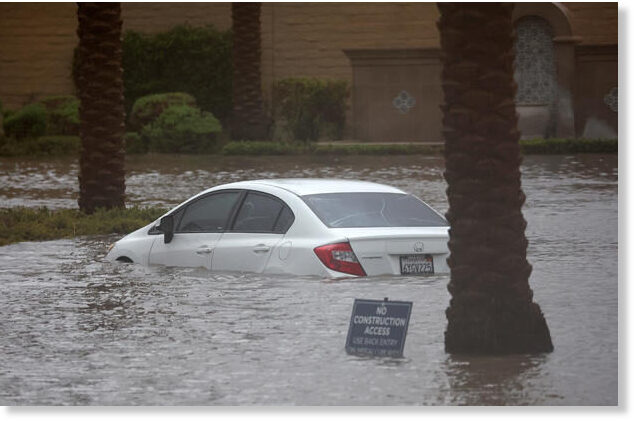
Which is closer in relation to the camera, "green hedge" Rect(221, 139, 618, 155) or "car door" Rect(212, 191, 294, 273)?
"car door" Rect(212, 191, 294, 273)

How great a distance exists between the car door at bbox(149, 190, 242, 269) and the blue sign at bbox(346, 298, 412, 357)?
4.12 metres

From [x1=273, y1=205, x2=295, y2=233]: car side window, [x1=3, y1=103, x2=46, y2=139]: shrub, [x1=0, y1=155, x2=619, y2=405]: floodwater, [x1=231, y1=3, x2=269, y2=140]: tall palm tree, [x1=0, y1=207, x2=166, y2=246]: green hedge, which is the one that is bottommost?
[x1=0, y1=155, x2=619, y2=405]: floodwater

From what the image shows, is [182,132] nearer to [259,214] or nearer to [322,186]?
[322,186]

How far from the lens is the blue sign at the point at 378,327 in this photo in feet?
31.3

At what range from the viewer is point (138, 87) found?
42.4m

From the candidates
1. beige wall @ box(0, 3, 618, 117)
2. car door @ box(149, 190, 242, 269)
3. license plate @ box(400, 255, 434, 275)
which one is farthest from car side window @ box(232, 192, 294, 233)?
beige wall @ box(0, 3, 618, 117)

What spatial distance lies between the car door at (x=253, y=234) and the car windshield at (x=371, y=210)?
0.32 meters

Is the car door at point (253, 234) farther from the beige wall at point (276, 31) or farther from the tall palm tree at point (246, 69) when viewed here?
the beige wall at point (276, 31)

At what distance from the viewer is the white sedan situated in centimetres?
1269

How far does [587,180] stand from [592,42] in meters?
12.8

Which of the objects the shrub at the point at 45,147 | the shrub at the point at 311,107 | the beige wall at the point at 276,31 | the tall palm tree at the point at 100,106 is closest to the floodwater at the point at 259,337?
the tall palm tree at the point at 100,106

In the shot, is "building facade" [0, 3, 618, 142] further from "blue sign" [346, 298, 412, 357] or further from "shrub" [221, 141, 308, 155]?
"blue sign" [346, 298, 412, 357]

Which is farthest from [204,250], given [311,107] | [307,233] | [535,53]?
[311,107]

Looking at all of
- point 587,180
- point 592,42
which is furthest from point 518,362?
point 592,42
